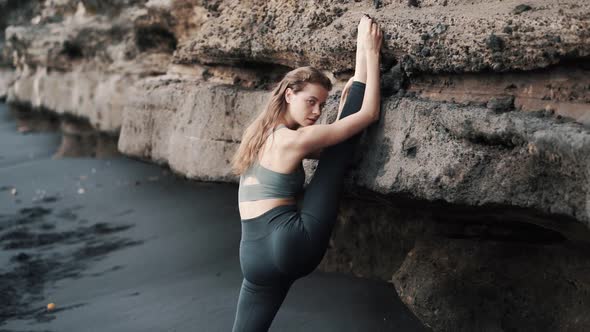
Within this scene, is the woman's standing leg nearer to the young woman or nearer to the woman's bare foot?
the young woman

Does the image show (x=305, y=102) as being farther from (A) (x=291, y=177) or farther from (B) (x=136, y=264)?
(B) (x=136, y=264)

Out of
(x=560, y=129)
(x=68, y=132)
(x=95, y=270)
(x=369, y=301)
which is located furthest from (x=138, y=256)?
(x=68, y=132)

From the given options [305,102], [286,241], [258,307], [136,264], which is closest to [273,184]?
[286,241]

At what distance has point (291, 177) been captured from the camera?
2.97 meters

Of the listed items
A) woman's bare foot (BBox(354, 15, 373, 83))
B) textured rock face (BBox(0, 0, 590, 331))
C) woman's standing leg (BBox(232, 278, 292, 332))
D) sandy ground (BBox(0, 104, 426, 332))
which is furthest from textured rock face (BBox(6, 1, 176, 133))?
woman's standing leg (BBox(232, 278, 292, 332))

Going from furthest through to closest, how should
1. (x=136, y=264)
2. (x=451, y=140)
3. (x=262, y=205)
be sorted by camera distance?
(x=136, y=264)
(x=262, y=205)
(x=451, y=140)

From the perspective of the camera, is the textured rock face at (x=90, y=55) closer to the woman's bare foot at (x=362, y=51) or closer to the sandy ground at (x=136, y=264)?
the sandy ground at (x=136, y=264)

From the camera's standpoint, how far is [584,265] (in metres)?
2.88

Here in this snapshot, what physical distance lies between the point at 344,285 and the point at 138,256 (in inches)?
62.6

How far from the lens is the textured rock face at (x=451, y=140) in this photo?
2521 mm

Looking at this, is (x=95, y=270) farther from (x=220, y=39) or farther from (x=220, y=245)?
(x=220, y=39)

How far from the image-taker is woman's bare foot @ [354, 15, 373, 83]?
3.13 metres

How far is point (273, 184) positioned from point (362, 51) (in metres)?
0.73

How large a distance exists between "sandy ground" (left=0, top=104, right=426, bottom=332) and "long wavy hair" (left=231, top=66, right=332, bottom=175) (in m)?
0.90
